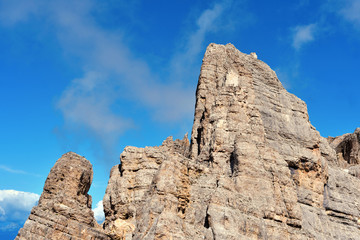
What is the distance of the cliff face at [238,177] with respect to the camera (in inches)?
1251

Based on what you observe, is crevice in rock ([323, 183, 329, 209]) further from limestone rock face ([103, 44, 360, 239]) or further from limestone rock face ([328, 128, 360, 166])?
limestone rock face ([328, 128, 360, 166])

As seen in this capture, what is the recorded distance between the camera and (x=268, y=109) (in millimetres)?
47375

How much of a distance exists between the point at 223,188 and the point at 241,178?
307 centimetres

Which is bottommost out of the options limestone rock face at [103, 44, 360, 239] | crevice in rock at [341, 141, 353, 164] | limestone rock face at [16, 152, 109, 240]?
limestone rock face at [16, 152, 109, 240]

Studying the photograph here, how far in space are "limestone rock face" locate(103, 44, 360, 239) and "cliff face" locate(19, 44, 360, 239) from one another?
10 centimetres

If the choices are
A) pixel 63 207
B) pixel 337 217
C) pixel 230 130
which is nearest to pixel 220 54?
pixel 230 130

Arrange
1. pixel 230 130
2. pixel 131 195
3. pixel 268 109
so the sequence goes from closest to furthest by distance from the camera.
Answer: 1. pixel 131 195
2. pixel 230 130
3. pixel 268 109

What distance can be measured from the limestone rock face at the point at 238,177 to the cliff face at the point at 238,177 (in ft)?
0.34

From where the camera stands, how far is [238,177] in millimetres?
36156

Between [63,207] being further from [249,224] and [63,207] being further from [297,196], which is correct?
[297,196]

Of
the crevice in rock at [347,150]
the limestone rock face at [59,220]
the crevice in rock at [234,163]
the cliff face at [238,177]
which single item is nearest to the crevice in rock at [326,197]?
the cliff face at [238,177]

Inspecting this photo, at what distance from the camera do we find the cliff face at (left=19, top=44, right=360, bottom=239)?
3178cm

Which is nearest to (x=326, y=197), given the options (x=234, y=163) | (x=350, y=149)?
(x=234, y=163)

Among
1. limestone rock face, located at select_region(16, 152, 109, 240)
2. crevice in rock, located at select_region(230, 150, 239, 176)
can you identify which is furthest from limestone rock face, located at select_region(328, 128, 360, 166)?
limestone rock face, located at select_region(16, 152, 109, 240)
